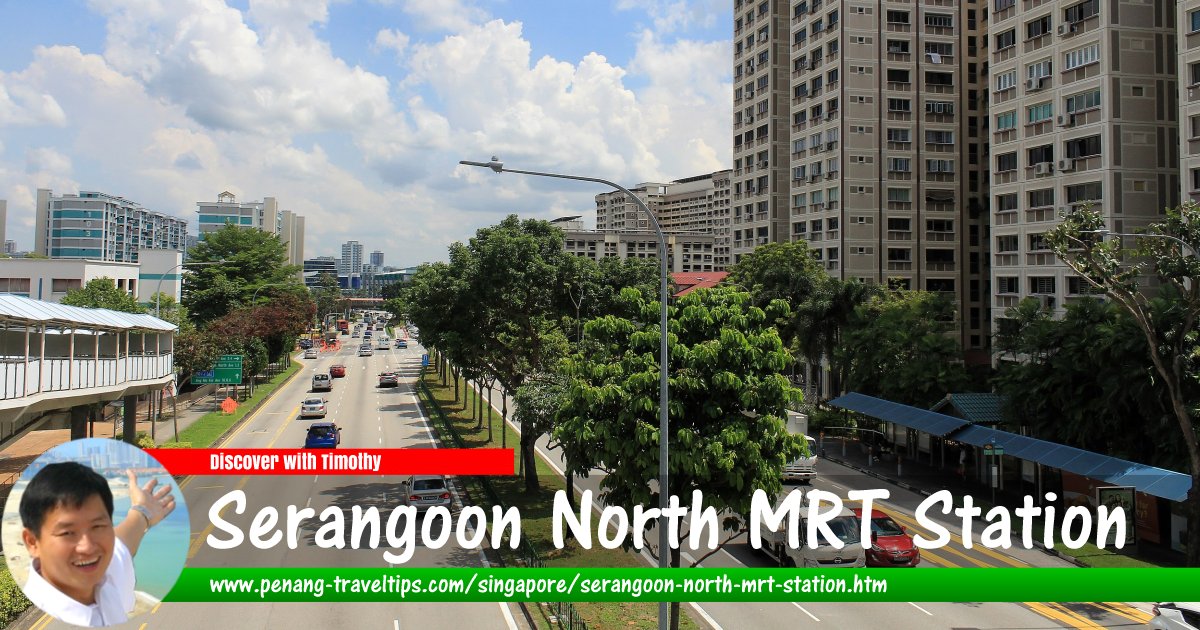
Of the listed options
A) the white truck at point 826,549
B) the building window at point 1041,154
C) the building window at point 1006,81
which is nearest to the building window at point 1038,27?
the building window at point 1006,81

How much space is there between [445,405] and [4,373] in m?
37.8

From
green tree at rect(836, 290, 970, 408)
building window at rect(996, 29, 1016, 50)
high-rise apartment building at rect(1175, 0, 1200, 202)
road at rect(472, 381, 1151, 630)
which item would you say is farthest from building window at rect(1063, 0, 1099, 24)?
road at rect(472, 381, 1151, 630)

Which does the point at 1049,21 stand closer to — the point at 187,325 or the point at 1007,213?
the point at 1007,213

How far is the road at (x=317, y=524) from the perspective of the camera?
18250 millimetres

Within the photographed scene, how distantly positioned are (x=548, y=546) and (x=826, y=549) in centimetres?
842

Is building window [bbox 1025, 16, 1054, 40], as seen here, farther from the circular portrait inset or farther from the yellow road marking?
the circular portrait inset

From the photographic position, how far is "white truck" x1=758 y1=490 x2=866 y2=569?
21.3m

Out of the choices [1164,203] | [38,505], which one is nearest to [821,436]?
[1164,203]

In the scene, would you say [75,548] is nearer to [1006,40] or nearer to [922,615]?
[922,615]

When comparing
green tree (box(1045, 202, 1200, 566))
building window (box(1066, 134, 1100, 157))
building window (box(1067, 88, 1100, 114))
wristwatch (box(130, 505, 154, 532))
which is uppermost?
building window (box(1067, 88, 1100, 114))

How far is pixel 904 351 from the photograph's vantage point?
42.4 metres

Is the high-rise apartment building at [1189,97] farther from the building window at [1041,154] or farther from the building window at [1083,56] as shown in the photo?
the building window at [1041,154]

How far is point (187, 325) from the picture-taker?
5528cm

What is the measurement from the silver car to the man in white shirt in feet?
67.5
